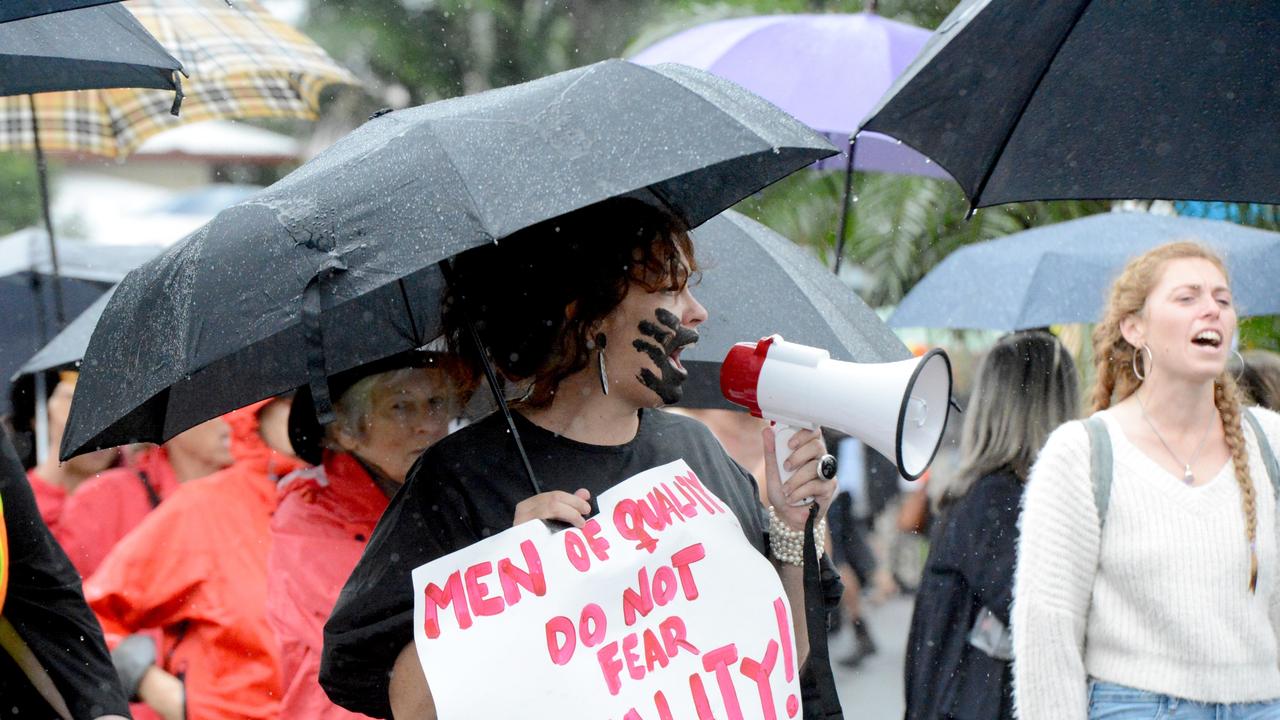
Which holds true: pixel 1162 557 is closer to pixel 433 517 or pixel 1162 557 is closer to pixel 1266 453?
pixel 1266 453

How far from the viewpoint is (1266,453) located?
3900 mm

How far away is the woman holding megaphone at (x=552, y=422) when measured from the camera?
2.42 meters

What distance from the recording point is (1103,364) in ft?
13.9

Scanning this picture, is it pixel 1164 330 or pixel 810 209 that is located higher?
pixel 810 209

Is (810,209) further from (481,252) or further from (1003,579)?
(481,252)

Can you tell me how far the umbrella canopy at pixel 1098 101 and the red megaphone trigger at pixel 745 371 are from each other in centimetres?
112

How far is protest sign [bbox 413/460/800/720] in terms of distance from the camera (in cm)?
232

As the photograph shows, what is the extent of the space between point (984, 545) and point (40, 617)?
107 inches

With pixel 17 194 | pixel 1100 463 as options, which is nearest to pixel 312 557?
pixel 1100 463

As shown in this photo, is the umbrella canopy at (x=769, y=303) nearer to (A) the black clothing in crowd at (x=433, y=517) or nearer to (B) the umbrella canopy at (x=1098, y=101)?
(B) the umbrella canopy at (x=1098, y=101)

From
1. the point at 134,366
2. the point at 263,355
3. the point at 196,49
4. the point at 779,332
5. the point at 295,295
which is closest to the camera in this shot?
the point at 295,295

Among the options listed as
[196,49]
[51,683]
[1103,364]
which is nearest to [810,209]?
[196,49]

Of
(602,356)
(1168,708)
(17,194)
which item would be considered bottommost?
(1168,708)

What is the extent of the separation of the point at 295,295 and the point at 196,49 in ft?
11.8
